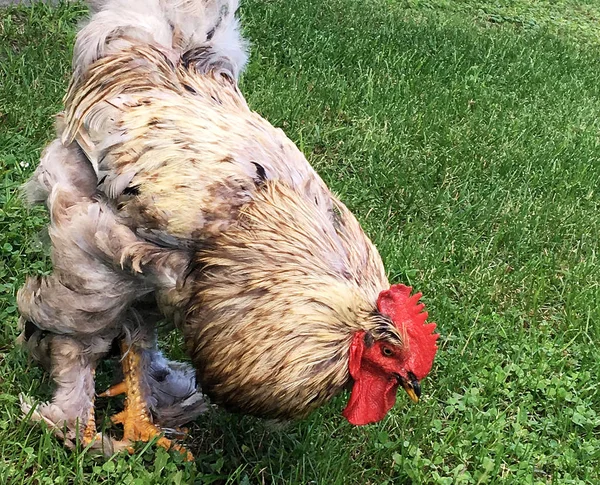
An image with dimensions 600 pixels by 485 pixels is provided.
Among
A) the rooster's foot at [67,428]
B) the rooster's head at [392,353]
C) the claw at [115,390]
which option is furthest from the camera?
the claw at [115,390]

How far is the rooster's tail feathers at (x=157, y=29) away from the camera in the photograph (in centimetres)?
294

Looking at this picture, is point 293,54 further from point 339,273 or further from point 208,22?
point 339,273

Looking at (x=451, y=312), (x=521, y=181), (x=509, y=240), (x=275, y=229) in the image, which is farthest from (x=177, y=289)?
(x=521, y=181)

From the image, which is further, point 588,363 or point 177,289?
point 588,363

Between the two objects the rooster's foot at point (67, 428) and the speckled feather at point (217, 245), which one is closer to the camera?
the speckled feather at point (217, 245)

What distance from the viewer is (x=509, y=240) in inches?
185

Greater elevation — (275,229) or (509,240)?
(275,229)

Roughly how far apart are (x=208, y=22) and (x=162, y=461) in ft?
6.34

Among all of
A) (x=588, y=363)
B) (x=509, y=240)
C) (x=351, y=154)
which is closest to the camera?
(x=588, y=363)

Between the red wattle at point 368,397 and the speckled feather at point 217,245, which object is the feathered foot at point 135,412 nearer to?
the speckled feather at point 217,245

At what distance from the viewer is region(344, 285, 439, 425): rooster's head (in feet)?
7.75

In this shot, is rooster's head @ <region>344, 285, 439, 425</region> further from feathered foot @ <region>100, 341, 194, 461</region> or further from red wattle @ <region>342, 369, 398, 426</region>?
feathered foot @ <region>100, 341, 194, 461</region>

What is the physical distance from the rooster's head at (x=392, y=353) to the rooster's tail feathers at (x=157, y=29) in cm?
147

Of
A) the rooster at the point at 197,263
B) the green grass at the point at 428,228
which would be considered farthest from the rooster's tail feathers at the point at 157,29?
the green grass at the point at 428,228
